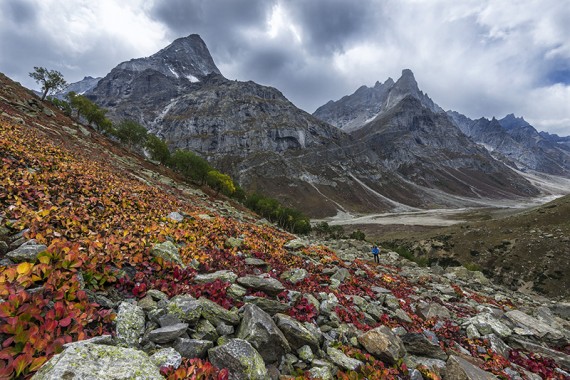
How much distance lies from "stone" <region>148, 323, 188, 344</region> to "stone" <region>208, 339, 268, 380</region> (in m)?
0.84

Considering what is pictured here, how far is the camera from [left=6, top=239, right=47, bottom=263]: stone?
6765mm

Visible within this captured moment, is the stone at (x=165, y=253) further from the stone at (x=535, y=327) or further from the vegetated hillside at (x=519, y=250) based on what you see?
the vegetated hillside at (x=519, y=250)

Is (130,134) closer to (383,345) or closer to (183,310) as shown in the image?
(183,310)

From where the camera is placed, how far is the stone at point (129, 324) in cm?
586

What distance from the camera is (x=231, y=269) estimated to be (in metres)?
11.5

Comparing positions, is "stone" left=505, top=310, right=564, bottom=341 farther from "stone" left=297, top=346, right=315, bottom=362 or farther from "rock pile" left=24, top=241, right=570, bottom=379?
"stone" left=297, top=346, right=315, bottom=362

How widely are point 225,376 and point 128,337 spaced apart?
2.41 metres

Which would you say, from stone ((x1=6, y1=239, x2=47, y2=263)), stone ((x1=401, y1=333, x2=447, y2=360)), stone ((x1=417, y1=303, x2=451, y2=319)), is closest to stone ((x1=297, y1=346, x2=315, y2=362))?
stone ((x1=401, y1=333, x2=447, y2=360))

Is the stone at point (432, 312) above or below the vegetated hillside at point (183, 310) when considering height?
below

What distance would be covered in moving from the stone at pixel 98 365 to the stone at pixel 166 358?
301mm

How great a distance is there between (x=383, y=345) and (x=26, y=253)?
33.8 feet

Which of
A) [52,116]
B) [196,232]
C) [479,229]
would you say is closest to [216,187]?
[52,116]

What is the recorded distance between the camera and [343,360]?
7.50 m

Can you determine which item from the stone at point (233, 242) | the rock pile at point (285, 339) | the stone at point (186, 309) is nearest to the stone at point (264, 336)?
the rock pile at point (285, 339)
